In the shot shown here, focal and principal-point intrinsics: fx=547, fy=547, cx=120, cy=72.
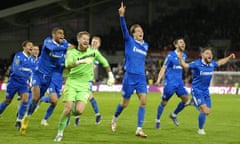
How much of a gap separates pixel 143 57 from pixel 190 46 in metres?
36.8

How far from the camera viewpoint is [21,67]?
14.6 metres

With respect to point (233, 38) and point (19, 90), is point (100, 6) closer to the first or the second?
point (233, 38)

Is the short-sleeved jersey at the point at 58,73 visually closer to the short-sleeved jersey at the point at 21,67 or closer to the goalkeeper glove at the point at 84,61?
the short-sleeved jersey at the point at 21,67

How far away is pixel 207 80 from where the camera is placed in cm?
1373

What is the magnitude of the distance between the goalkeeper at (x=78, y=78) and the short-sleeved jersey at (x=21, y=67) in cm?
341

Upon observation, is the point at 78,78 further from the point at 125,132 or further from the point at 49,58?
the point at 125,132

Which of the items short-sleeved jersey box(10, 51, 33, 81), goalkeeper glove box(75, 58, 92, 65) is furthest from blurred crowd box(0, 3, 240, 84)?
goalkeeper glove box(75, 58, 92, 65)

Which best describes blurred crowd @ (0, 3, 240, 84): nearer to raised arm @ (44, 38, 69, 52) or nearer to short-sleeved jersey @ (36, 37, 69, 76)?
short-sleeved jersey @ (36, 37, 69, 76)

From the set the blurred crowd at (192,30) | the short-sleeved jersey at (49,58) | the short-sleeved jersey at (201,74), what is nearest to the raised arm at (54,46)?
the short-sleeved jersey at (49,58)

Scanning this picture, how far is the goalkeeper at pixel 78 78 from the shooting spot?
36.3 feet

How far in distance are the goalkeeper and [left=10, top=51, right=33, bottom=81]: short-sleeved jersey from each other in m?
3.41

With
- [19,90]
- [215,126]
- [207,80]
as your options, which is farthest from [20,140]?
[215,126]

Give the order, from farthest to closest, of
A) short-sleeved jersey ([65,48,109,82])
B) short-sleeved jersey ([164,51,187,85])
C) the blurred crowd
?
the blurred crowd → short-sleeved jersey ([164,51,187,85]) → short-sleeved jersey ([65,48,109,82])

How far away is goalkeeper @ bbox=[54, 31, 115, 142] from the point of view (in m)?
11.1
